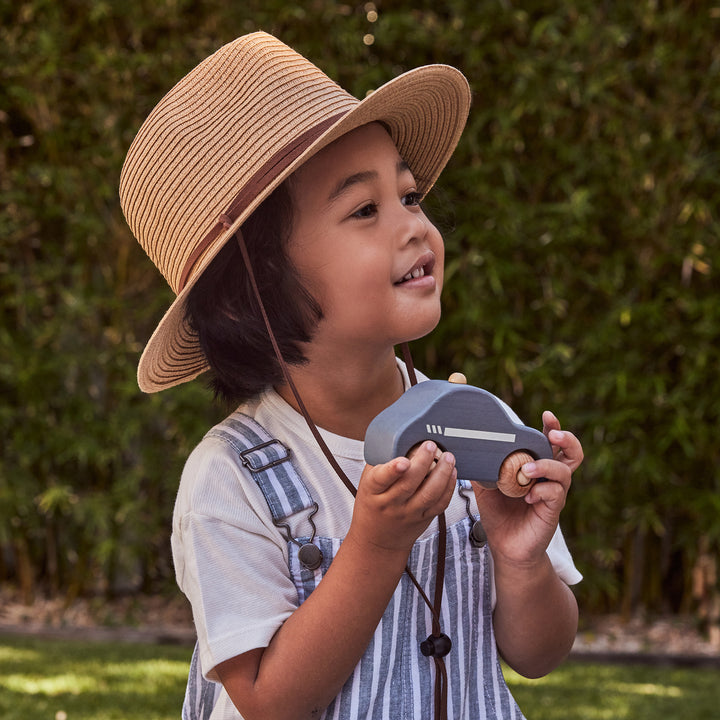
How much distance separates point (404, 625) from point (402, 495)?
0.30m

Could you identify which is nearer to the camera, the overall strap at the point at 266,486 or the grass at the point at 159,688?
the overall strap at the point at 266,486

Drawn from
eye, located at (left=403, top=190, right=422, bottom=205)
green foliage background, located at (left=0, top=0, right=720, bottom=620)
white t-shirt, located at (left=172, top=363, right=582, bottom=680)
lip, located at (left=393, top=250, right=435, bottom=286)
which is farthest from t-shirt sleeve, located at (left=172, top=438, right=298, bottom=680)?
green foliage background, located at (left=0, top=0, right=720, bottom=620)

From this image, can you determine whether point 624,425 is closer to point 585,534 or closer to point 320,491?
point 585,534

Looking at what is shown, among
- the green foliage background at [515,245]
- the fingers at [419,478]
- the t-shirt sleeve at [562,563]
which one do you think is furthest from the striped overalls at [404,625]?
the green foliage background at [515,245]

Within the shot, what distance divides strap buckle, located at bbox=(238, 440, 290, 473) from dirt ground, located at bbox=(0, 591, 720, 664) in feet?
8.16

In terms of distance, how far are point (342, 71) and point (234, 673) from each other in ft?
8.94

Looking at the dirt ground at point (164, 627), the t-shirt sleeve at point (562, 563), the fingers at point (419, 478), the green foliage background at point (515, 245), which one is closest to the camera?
the fingers at point (419, 478)

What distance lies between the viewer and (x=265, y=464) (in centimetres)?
129

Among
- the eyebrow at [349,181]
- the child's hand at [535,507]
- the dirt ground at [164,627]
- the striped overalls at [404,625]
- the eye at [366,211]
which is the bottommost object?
the dirt ground at [164,627]

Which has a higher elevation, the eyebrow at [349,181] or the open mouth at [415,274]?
the eyebrow at [349,181]

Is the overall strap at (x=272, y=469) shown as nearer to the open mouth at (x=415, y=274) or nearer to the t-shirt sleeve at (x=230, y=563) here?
the t-shirt sleeve at (x=230, y=563)

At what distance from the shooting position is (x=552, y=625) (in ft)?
4.42

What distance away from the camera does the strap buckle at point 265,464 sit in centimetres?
128

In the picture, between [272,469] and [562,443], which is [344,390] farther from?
[562,443]
